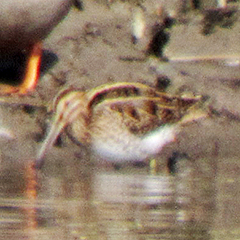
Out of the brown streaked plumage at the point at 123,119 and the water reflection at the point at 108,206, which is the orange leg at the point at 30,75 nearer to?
the brown streaked plumage at the point at 123,119

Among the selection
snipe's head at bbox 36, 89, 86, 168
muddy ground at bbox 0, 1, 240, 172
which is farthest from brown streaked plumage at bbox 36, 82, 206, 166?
muddy ground at bbox 0, 1, 240, 172

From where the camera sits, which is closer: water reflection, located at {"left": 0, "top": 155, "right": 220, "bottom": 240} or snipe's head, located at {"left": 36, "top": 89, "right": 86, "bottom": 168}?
water reflection, located at {"left": 0, "top": 155, "right": 220, "bottom": 240}

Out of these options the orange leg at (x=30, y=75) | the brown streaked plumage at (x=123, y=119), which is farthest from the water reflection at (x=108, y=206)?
the orange leg at (x=30, y=75)

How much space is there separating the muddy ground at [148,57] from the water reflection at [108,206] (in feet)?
2.81

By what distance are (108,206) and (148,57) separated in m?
1.93

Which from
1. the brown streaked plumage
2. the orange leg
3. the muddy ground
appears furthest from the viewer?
the muddy ground

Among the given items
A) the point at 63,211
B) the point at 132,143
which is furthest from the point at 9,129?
the point at 63,211

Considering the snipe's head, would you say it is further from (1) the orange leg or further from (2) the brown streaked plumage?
(1) the orange leg

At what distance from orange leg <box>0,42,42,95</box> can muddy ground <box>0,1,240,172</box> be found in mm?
46

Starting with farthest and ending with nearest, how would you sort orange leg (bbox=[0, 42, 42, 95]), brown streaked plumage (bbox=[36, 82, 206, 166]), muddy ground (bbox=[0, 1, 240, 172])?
muddy ground (bbox=[0, 1, 240, 172])
orange leg (bbox=[0, 42, 42, 95])
brown streaked plumage (bbox=[36, 82, 206, 166])

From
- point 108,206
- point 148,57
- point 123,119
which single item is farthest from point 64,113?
point 108,206

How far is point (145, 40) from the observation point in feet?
15.1

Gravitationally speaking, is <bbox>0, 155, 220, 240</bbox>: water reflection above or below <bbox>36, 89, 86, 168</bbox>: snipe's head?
above

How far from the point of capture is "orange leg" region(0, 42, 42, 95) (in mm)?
4289
